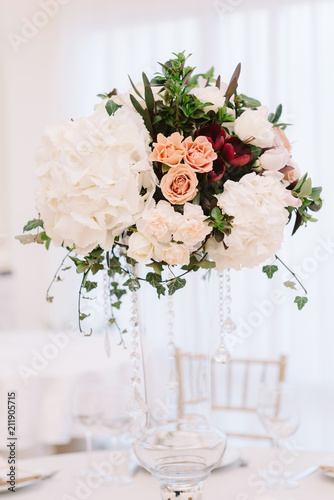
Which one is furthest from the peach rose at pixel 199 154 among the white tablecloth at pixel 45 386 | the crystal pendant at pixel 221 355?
the white tablecloth at pixel 45 386

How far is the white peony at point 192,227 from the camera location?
2.87 feet

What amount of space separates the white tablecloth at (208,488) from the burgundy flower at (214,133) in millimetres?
742

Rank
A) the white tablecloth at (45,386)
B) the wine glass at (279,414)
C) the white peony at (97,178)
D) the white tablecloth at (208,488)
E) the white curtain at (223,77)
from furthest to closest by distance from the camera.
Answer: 1. the white curtain at (223,77)
2. the white tablecloth at (45,386)
3. the wine glass at (279,414)
4. the white tablecloth at (208,488)
5. the white peony at (97,178)

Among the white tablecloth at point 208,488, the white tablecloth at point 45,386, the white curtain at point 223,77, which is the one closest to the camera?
the white tablecloth at point 208,488

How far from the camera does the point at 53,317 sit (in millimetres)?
4168

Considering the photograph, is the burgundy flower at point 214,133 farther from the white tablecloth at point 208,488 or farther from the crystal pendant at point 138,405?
the white tablecloth at point 208,488

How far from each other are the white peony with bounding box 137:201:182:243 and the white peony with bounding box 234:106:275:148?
6.6 inches

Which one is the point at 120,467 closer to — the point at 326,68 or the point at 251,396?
the point at 251,396

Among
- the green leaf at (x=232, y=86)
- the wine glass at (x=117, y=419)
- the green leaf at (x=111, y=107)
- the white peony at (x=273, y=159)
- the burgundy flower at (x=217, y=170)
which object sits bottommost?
the wine glass at (x=117, y=419)

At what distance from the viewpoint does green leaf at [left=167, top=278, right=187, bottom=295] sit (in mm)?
924

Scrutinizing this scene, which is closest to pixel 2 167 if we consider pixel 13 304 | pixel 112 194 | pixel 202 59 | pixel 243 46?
pixel 13 304

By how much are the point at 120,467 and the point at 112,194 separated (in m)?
0.84

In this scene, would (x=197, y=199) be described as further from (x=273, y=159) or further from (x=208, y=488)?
(x=208, y=488)

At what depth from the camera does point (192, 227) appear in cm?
88
